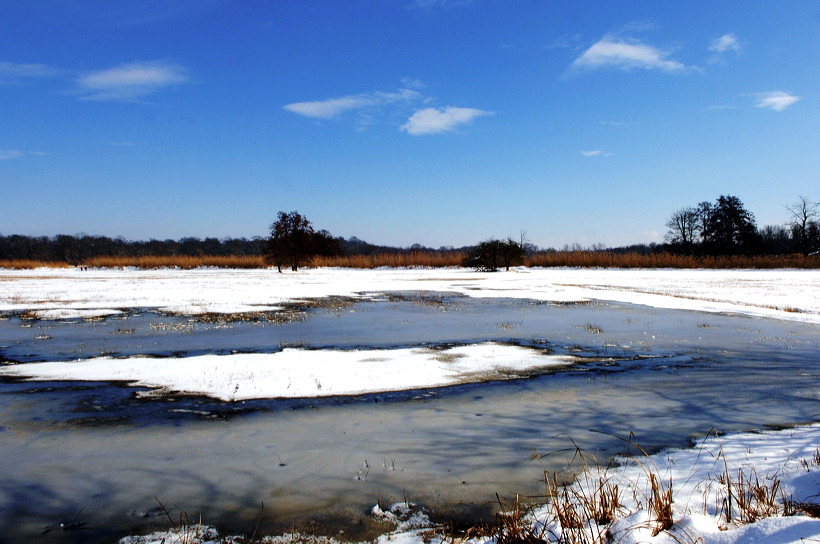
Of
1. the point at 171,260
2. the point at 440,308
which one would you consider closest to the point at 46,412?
the point at 440,308

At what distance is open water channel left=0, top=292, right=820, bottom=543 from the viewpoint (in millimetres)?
3014

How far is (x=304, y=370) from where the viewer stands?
6.64 metres

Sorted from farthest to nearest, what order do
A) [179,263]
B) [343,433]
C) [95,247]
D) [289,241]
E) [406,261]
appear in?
[95,247]
[179,263]
[406,261]
[289,241]
[343,433]

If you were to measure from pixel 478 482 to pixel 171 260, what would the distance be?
59060 mm

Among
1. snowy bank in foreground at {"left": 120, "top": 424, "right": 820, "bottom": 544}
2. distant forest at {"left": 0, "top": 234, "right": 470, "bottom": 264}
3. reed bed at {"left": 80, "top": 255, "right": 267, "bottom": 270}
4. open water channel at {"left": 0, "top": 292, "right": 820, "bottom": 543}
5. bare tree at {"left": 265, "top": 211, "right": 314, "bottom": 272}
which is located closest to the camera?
snowy bank in foreground at {"left": 120, "top": 424, "right": 820, "bottom": 544}

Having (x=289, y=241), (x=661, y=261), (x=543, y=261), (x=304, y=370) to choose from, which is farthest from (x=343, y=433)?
(x=661, y=261)

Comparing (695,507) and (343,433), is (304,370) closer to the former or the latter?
(343,433)

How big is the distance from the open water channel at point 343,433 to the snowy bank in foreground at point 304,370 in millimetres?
330

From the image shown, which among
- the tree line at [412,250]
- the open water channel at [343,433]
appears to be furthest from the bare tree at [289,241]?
the open water channel at [343,433]

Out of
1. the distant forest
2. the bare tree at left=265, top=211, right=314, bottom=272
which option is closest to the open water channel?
the bare tree at left=265, top=211, right=314, bottom=272

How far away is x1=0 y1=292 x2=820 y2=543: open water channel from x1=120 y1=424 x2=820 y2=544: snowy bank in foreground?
20cm

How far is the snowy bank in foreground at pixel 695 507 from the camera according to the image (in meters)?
2.26

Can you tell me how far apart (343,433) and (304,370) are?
2473mm

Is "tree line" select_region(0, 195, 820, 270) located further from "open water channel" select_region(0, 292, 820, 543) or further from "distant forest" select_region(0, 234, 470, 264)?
"open water channel" select_region(0, 292, 820, 543)
